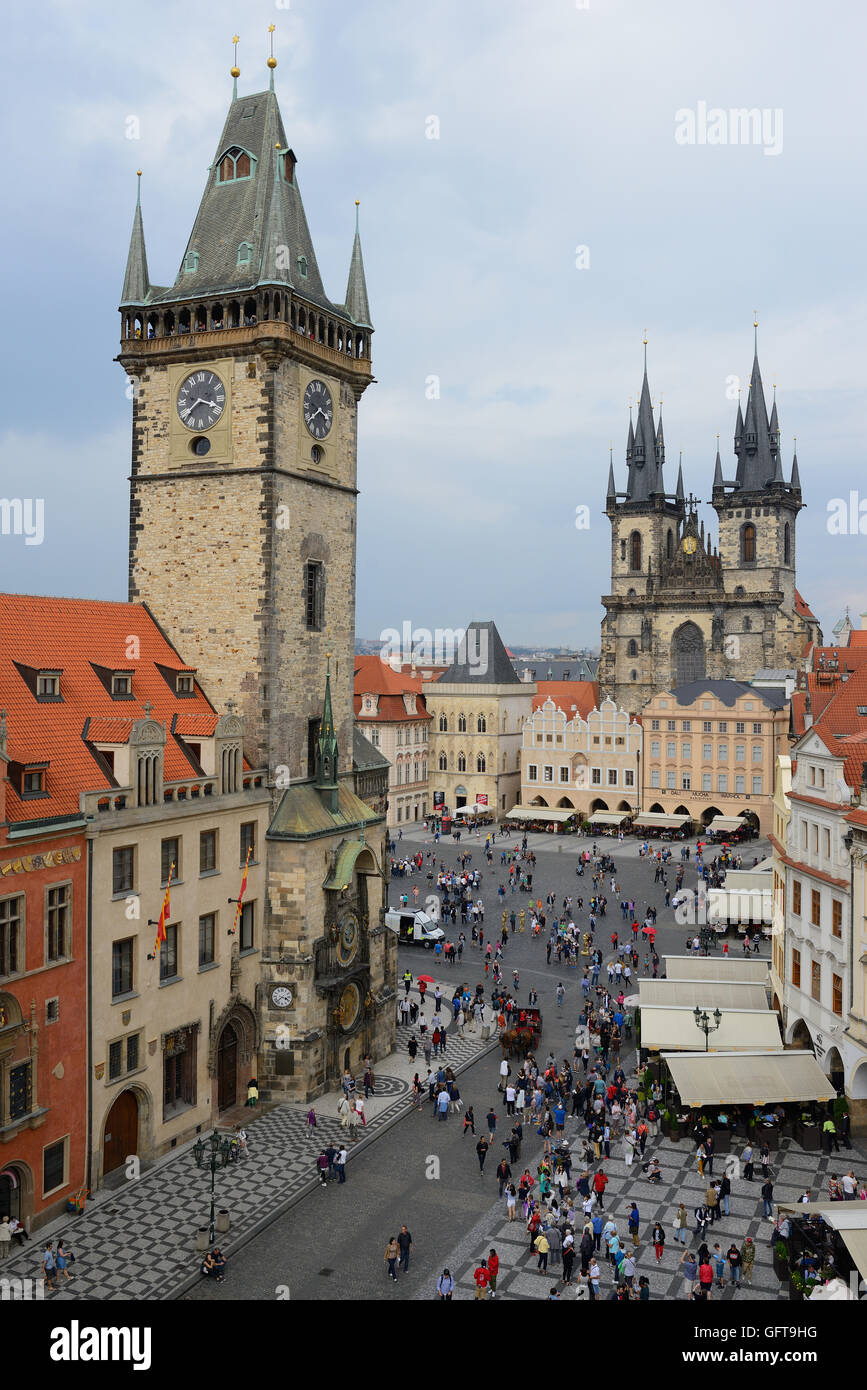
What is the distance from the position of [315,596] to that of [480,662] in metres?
69.9

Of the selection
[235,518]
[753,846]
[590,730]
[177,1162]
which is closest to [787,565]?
[590,730]

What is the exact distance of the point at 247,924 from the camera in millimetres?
35312

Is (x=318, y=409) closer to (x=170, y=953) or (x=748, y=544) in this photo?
(x=170, y=953)

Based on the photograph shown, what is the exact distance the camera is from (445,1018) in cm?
4581

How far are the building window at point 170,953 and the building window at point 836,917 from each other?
20134 mm

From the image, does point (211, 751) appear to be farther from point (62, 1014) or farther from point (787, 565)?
point (787, 565)

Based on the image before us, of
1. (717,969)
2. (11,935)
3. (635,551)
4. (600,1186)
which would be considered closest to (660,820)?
(635,551)

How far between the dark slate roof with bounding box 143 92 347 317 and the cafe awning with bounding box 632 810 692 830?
66010 mm

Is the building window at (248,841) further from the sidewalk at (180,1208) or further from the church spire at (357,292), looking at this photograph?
the church spire at (357,292)

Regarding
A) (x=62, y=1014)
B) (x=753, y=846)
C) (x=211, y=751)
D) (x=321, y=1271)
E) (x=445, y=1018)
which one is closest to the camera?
(x=321, y=1271)

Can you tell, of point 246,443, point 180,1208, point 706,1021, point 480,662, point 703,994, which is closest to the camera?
point 180,1208

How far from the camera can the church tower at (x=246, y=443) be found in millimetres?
36156

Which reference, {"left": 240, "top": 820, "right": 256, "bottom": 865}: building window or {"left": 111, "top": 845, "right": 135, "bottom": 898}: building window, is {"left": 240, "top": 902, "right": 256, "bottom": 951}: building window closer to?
{"left": 240, "top": 820, "right": 256, "bottom": 865}: building window

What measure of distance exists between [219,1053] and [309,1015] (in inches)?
119
